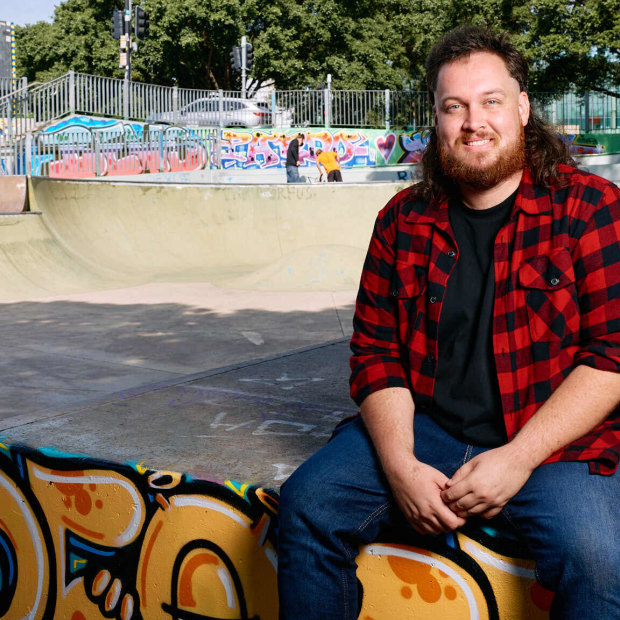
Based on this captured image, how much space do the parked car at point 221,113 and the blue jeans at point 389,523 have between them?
24.9 metres

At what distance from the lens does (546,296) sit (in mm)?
2039

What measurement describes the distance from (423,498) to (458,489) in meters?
0.09

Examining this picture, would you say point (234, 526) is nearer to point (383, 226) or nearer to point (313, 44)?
point (383, 226)

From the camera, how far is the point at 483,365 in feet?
6.80

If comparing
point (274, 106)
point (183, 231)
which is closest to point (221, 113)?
point (274, 106)

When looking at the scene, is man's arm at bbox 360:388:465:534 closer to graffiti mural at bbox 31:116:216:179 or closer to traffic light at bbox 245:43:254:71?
graffiti mural at bbox 31:116:216:179

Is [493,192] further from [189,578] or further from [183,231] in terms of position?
[183,231]

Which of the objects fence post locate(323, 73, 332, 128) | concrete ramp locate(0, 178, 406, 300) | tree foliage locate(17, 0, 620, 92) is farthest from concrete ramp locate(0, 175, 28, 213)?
tree foliage locate(17, 0, 620, 92)

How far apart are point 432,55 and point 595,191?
0.61m

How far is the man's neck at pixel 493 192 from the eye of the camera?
220cm

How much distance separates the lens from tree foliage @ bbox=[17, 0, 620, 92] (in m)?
36.6

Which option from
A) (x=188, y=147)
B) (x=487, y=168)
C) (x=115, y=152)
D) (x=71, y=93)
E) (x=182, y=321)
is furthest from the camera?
(x=71, y=93)

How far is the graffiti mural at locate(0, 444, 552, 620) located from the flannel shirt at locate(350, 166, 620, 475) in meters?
0.37

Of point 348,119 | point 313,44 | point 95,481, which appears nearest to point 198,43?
point 313,44
